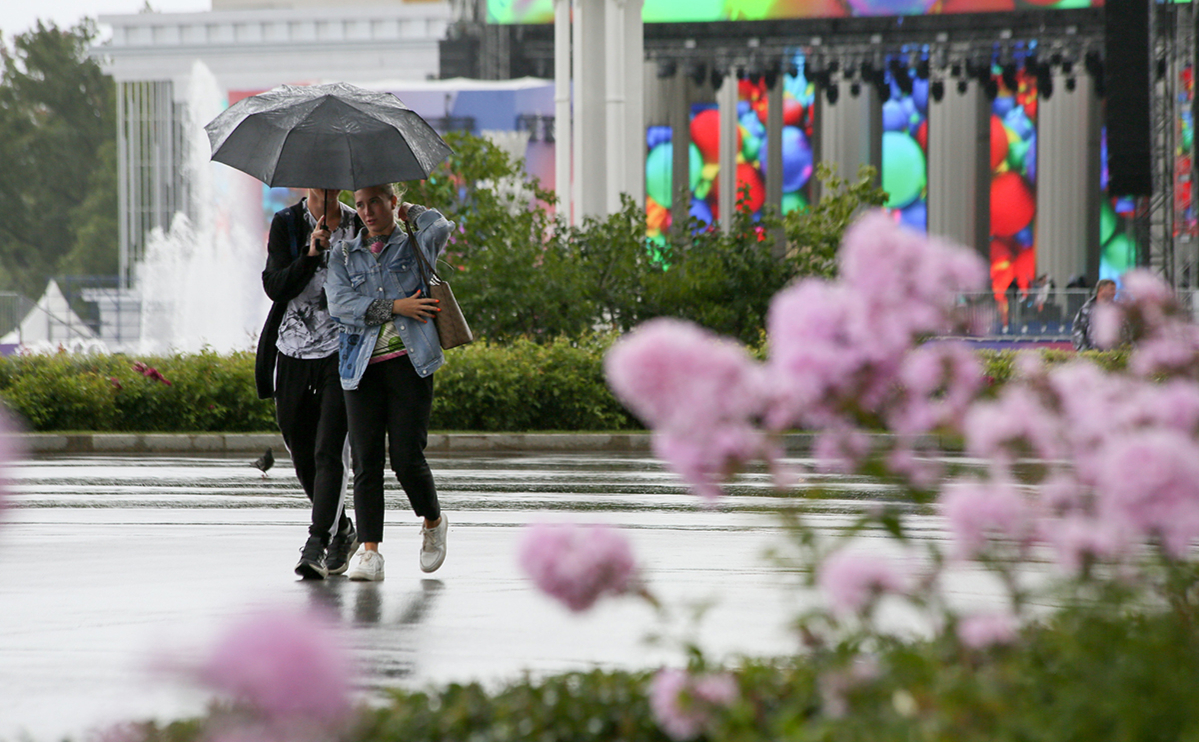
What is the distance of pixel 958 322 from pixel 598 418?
1532 centimetres

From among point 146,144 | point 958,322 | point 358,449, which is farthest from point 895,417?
point 146,144

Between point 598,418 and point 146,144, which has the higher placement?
point 146,144

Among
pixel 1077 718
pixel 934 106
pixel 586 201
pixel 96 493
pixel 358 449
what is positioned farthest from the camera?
pixel 934 106

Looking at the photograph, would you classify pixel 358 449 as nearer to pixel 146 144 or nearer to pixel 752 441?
pixel 752 441

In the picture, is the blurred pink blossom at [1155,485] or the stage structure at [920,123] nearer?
the blurred pink blossom at [1155,485]

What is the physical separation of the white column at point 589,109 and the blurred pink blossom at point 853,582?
24988 millimetres

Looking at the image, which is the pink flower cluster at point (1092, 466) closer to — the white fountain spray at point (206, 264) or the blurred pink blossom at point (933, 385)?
the blurred pink blossom at point (933, 385)

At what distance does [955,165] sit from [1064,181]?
387 cm

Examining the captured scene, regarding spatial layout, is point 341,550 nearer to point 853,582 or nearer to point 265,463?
point 853,582

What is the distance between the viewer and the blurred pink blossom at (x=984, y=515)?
2.38 meters

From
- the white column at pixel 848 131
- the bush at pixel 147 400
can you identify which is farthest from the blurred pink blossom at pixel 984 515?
the white column at pixel 848 131

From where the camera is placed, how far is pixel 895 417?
2.44m

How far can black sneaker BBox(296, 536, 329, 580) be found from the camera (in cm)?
680

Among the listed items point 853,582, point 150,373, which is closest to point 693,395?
point 853,582
